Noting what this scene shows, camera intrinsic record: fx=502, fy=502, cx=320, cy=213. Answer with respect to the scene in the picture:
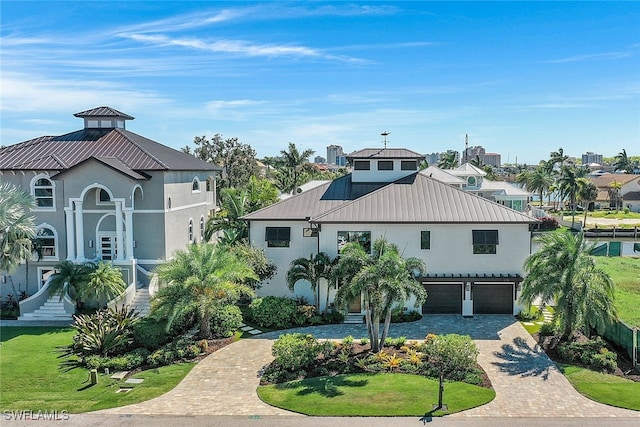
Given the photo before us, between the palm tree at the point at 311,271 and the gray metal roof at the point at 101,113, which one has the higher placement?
the gray metal roof at the point at 101,113

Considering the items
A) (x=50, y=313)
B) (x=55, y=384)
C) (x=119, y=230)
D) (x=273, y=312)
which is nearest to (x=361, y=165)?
(x=273, y=312)

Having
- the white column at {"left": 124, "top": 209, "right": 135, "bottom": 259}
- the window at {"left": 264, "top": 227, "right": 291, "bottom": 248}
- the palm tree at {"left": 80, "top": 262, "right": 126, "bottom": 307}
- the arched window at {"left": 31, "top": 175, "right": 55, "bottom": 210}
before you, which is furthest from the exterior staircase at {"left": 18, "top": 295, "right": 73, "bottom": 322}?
the window at {"left": 264, "top": 227, "right": 291, "bottom": 248}

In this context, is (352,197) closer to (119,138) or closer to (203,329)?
(203,329)

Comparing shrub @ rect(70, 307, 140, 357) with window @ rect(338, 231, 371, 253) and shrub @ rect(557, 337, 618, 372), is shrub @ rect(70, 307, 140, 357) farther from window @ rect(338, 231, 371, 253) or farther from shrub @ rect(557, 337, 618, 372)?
shrub @ rect(557, 337, 618, 372)

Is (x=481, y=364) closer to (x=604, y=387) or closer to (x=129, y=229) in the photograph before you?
(x=604, y=387)

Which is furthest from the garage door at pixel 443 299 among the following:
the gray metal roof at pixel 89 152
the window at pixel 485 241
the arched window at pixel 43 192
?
the arched window at pixel 43 192

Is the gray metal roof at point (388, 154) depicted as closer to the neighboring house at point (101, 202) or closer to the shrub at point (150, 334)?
the neighboring house at point (101, 202)

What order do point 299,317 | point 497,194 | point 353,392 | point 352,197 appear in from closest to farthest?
point 353,392, point 299,317, point 352,197, point 497,194

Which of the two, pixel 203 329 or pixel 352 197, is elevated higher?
pixel 352 197

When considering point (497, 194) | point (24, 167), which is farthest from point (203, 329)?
point (497, 194)
